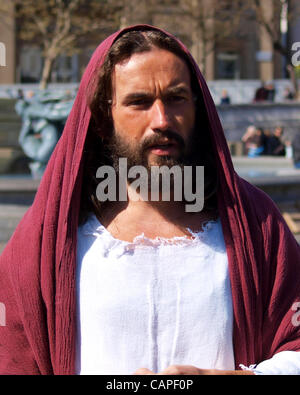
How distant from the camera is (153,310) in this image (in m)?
1.77

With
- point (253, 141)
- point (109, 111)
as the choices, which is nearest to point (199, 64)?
point (253, 141)

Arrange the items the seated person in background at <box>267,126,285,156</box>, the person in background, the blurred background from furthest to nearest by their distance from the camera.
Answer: the person in background, the seated person in background at <box>267,126,285,156</box>, the blurred background

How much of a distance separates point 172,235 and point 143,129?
30cm

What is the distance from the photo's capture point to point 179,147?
1851mm

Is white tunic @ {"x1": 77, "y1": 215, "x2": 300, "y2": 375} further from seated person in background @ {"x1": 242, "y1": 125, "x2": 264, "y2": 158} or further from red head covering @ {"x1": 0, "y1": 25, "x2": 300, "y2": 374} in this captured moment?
seated person in background @ {"x1": 242, "y1": 125, "x2": 264, "y2": 158}

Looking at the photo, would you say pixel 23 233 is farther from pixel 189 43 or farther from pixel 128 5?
pixel 189 43

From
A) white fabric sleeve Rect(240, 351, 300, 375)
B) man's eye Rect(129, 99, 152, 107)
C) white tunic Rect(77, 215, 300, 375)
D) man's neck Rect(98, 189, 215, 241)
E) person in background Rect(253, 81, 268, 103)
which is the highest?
person in background Rect(253, 81, 268, 103)

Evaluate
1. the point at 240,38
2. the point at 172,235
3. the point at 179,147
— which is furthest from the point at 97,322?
the point at 240,38

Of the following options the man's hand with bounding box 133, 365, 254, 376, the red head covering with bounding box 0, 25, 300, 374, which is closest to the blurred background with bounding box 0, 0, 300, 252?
the red head covering with bounding box 0, 25, 300, 374

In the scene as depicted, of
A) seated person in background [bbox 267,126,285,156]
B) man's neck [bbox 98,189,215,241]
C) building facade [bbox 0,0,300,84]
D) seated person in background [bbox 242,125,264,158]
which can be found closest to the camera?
man's neck [bbox 98,189,215,241]

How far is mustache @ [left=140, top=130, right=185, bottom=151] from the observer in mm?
1820

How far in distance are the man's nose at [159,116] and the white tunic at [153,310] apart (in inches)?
12.6

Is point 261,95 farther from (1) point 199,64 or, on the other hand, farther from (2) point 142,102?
(2) point 142,102

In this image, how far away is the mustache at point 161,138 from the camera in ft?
5.97
